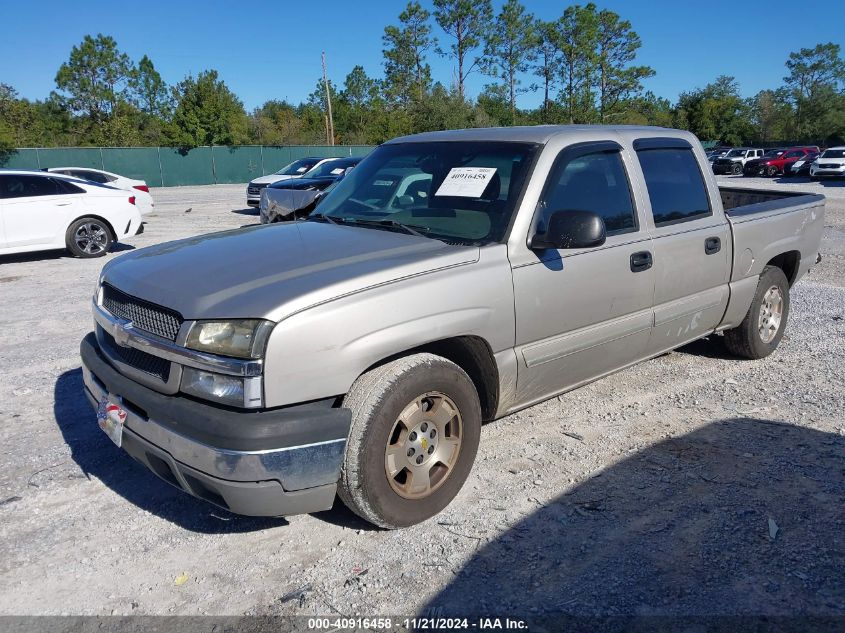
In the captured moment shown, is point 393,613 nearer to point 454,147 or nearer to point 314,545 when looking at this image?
point 314,545

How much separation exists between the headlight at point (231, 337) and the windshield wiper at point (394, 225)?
4.14ft

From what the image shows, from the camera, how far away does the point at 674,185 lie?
453 centimetres

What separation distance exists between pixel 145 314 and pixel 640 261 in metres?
2.83

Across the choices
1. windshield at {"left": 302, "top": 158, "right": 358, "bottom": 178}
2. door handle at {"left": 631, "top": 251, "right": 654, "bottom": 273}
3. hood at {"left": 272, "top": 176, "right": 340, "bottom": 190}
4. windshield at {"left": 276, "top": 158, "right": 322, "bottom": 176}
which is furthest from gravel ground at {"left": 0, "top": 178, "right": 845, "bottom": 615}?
windshield at {"left": 276, "top": 158, "right": 322, "bottom": 176}

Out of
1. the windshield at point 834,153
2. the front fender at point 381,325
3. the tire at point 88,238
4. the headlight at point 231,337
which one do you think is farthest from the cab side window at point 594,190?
the windshield at point 834,153

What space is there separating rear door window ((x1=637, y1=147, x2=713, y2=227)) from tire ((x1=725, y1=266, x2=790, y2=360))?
1.09 m

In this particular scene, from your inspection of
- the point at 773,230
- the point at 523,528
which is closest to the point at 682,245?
the point at 773,230

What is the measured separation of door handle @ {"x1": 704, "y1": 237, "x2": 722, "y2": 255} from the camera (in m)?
4.57

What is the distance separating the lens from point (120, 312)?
324 centimetres

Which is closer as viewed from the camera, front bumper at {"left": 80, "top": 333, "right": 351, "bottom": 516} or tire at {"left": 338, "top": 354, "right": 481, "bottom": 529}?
front bumper at {"left": 80, "top": 333, "right": 351, "bottom": 516}

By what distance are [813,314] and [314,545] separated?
20.5 ft

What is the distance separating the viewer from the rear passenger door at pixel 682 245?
4285 millimetres

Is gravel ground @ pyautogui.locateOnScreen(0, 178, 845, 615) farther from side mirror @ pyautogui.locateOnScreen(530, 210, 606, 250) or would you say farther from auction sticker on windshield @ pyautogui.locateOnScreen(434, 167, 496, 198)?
auction sticker on windshield @ pyautogui.locateOnScreen(434, 167, 496, 198)

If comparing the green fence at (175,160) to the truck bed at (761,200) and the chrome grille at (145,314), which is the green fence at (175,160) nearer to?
the truck bed at (761,200)
